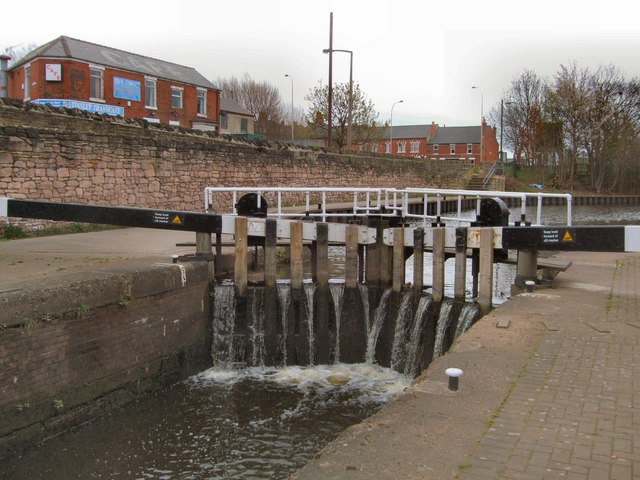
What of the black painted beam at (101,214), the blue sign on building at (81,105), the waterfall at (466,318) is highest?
the blue sign on building at (81,105)

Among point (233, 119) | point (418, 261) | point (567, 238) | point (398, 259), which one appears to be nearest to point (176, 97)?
point (233, 119)

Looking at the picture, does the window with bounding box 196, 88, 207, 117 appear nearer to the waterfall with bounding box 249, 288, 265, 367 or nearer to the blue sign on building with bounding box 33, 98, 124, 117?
the blue sign on building with bounding box 33, 98, 124, 117

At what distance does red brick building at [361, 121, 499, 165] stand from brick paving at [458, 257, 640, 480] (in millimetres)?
75962

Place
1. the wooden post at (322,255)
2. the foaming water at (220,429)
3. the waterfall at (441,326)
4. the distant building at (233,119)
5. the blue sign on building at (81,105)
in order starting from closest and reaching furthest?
the foaming water at (220,429) → the waterfall at (441,326) → the wooden post at (322,255) → the blue sign on building at (81,105) → the distant building at (233,119)

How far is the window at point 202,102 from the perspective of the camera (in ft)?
135

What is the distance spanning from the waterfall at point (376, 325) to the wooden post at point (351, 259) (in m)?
0.56

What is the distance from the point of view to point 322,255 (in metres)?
10.6

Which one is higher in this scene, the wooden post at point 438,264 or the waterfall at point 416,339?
the wooden post at point 438,264

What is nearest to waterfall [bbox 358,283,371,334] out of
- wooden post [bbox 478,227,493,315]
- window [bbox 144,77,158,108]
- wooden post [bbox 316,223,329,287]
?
wooden post [bbox 316,223,329,287]

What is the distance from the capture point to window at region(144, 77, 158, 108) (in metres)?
36.6

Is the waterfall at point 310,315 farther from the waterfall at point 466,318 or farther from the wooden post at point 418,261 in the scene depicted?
the waterfall at point 466,318

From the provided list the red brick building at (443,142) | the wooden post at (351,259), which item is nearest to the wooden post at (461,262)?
the wooden post at (351,259)

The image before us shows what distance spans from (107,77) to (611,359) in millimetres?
33037

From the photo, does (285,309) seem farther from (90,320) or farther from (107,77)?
(107,77)
